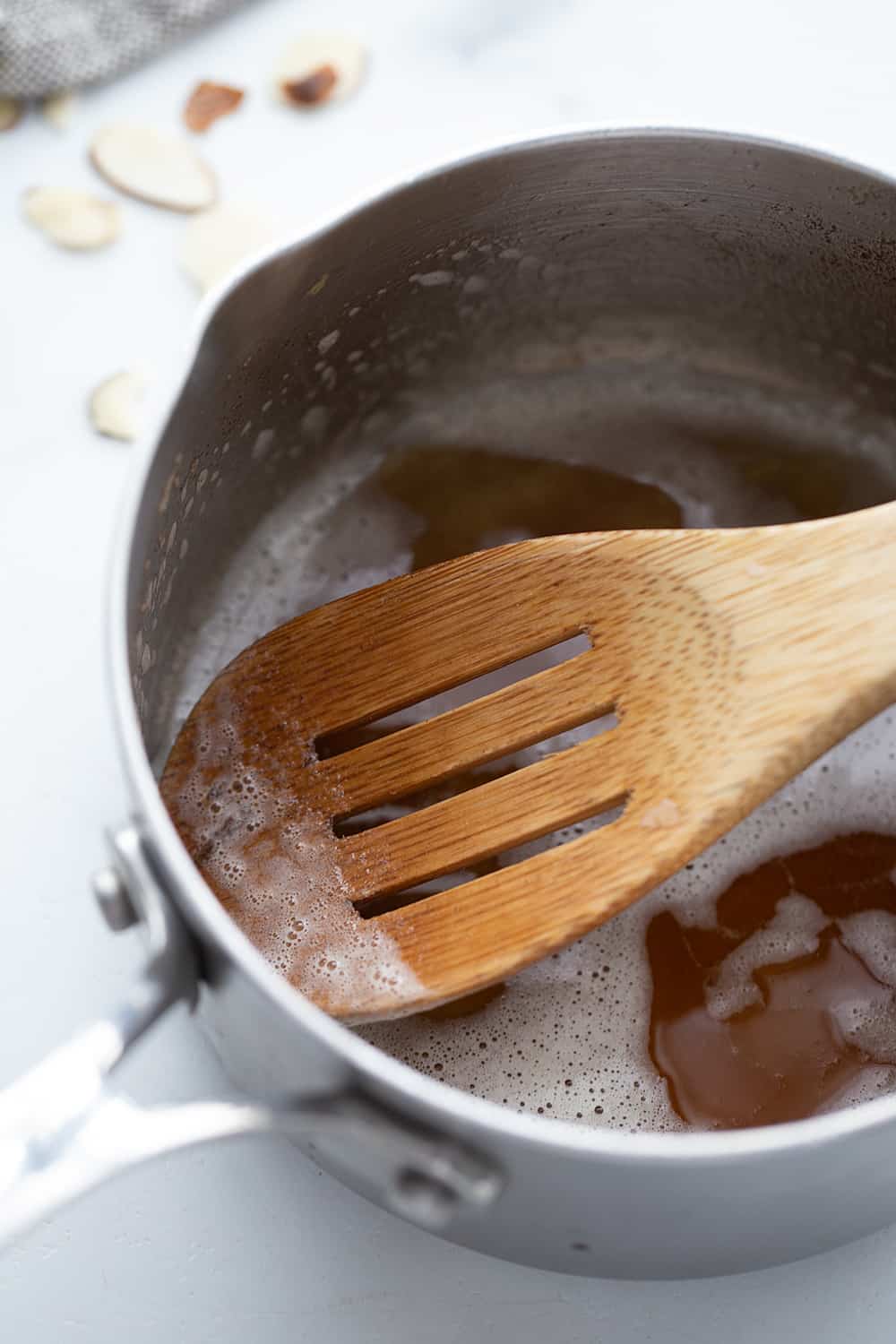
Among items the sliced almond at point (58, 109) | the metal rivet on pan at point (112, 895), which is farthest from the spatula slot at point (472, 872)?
the sliced almond at point (58, 109)

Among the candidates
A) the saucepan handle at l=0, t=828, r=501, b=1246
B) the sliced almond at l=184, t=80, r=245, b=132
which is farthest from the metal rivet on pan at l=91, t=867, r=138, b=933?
the sliced almond at l=184, t=80, r=245, b=132

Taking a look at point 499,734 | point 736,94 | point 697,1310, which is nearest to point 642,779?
point 499,734

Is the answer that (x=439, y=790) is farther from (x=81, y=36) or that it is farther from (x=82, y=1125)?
(x=81, y=36)

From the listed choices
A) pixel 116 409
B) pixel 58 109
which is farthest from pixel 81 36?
pixel 116 409

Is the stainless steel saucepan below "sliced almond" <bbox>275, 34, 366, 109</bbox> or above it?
below

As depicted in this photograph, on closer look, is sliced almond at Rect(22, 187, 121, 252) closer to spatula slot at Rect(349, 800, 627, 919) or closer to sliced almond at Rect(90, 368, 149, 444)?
sliced almond at Rect(90, 368, 149, 444)

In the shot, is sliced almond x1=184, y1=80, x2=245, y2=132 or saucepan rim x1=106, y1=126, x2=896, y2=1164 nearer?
saucepan rim x1=106, y1=126, x2=896, y2=1164

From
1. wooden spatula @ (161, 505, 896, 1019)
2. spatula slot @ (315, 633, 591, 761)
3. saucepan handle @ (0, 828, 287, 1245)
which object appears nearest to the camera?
saucepan handle @ (0, 828, 287, 1245)

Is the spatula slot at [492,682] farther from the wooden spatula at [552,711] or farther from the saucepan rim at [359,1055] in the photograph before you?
the saucepan rim at [359,1055]
